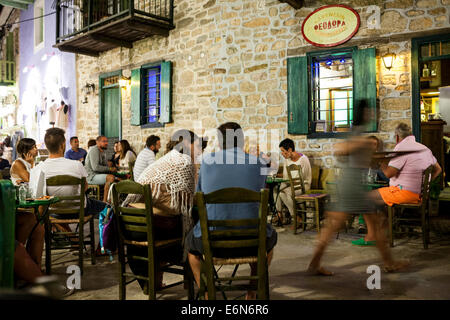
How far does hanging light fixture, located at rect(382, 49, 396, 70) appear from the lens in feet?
21.4

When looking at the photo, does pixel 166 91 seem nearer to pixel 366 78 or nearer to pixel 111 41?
pixel 111 41

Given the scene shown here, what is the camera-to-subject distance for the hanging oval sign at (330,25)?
22.7ft

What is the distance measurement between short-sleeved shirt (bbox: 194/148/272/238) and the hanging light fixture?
15.1 ft

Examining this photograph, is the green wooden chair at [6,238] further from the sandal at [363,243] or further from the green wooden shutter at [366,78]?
the green wooden shutter at [366,78]

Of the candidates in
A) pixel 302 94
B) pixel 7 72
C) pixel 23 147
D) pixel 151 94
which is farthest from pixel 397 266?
pixel 7 72

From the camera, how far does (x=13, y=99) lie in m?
17.2

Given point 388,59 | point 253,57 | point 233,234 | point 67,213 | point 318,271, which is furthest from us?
point 253,57

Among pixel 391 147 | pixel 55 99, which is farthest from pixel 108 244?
pixel 55 99

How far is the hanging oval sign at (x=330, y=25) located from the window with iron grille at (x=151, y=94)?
13.4 feet

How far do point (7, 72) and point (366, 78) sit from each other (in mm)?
16169

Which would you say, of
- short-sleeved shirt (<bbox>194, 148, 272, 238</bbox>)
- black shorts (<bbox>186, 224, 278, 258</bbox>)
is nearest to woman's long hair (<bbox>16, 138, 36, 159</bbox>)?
black shorts (<bbox>186, 224, 278, 258</bbox>)

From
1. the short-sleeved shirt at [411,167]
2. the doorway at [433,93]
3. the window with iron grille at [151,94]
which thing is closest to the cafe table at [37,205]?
the short-sleeved shirt at [411,167]

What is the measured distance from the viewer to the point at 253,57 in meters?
8.00

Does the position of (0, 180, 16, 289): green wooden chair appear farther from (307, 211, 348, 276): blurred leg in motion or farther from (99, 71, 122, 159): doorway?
(99, 71, 122, 159): doorway
